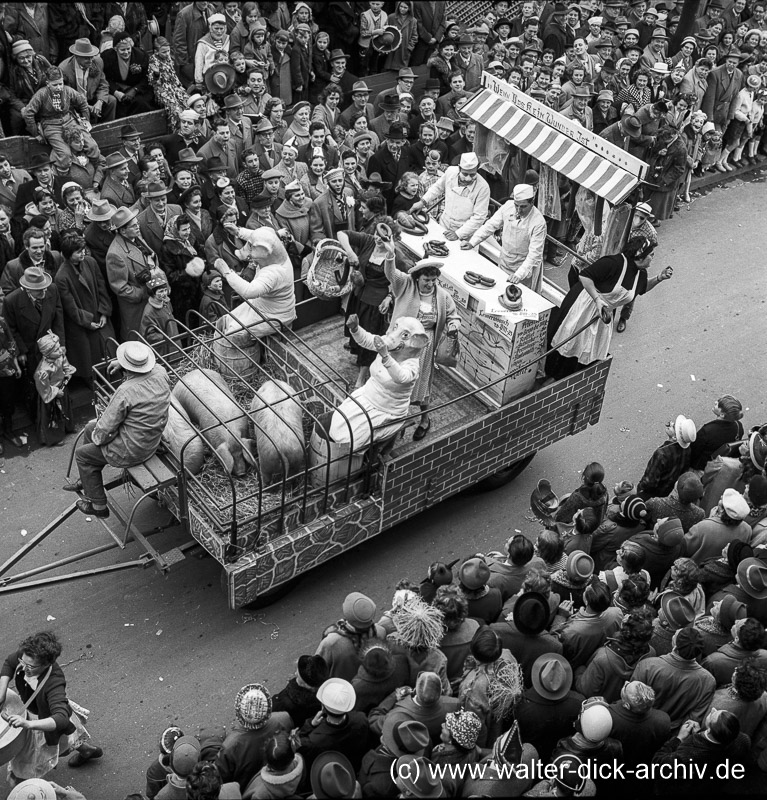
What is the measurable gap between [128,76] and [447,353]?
258 inches

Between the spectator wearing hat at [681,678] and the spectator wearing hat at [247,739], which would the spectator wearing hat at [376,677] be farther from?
the spectator wearing hat at [681,678]

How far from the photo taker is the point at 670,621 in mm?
7109

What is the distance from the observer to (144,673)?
8117mm

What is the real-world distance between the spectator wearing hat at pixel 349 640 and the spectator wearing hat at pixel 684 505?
2863mm

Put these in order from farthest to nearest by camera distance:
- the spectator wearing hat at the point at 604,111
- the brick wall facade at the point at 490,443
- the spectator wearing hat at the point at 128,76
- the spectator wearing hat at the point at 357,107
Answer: the spectator wearing hat at the point at 604,111
the spectator wearing hat at the point at 357,107
the spectator wearing hat at the point at 128,76
the brick wall facade at the point at 490,443

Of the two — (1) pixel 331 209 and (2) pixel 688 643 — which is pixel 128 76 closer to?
(1) pixel 331 209

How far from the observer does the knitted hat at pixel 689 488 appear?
8.34 meters

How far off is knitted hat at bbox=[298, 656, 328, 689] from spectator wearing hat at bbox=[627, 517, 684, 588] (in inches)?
111

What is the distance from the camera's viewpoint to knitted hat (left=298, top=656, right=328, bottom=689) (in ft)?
21.5

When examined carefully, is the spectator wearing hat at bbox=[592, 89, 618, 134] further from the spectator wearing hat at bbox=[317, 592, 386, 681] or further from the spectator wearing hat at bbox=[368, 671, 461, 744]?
the spectator wearing hat at bbox=[368, 671, 461, 744]

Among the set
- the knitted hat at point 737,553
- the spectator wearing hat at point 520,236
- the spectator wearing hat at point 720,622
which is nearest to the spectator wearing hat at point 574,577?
the spectator wearing hat at point 720,622

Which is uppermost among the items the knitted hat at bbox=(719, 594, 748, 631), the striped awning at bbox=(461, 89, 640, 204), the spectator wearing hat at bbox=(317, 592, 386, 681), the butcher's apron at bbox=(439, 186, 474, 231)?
the striped awning at bbox=(461, 89, 640, 204)

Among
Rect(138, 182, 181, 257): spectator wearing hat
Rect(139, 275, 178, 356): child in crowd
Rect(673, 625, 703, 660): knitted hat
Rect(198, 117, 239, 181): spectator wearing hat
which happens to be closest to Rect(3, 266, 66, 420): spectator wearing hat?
Rect(139, 275, 178, 356): child in crowd

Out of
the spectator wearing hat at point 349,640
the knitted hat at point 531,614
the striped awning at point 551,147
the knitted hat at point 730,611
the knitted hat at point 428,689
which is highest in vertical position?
the striped awning at point 551,147
